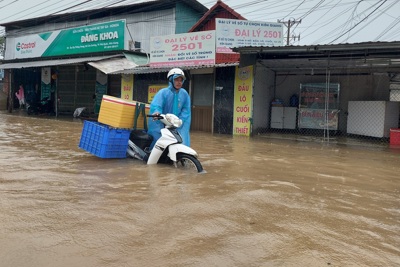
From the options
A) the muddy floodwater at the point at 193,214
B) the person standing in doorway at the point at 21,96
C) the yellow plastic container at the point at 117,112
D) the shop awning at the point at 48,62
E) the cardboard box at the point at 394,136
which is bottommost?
the muddy floodwater at the point at 193,214

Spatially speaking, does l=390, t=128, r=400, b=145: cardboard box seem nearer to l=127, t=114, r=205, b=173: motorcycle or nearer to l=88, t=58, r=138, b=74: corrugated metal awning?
l=127, t=114, r=205, b=173: motorcycle

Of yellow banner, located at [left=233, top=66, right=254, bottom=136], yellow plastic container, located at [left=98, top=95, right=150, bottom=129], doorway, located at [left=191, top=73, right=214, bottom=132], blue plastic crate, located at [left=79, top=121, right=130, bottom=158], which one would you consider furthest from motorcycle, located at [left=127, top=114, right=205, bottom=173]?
doorway, located at [left=191, top=73, right=214, bottom=132]

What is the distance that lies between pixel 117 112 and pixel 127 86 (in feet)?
34.5

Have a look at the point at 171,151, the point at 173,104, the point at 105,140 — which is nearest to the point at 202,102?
the point at 173,104

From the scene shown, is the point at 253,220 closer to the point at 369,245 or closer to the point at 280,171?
the point at 369,245

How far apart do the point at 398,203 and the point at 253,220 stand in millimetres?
1975

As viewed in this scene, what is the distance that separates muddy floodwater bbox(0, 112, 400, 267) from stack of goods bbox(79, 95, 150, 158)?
0.23 metres

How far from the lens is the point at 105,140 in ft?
20.5

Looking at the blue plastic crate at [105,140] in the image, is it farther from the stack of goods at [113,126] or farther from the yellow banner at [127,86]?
the yellow banner at [127,86]

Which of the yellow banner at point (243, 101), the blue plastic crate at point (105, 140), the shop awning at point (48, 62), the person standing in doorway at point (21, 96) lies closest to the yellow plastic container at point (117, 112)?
the blue plastic crate at point (105, 140)

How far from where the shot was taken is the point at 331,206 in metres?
4.04

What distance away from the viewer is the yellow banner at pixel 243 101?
1248 centimetres

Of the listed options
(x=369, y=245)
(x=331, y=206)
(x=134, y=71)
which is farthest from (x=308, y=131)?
(x=369, y=245)

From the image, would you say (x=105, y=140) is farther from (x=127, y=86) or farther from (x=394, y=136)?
(x=127, y=86)
